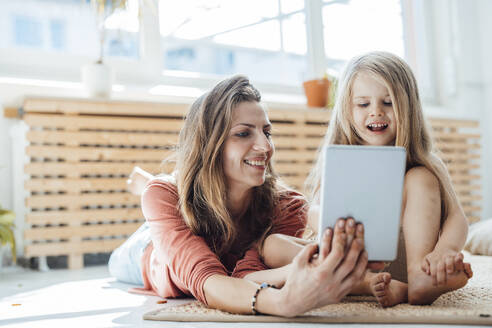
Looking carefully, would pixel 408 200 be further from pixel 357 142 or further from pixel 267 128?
pixel 267 128

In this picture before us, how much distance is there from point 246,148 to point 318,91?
1.90 m

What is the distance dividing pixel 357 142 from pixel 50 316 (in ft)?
3.05

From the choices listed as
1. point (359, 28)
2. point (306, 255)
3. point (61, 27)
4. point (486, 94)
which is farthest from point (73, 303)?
point (486, 94)

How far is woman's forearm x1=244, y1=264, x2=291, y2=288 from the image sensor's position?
109cm

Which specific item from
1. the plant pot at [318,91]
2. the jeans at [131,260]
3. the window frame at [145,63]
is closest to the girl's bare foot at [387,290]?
the jeans at [131,260]

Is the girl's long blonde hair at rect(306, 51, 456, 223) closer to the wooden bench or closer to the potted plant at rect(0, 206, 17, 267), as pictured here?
the wooden bench

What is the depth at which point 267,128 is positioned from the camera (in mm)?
1420

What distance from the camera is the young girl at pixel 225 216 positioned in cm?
107

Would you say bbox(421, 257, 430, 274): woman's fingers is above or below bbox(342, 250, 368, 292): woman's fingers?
below

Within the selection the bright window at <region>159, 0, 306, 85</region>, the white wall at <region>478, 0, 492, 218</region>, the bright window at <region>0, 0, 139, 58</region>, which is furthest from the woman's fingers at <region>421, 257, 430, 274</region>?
the white wall at <region>478, 0, 492, 218</region>

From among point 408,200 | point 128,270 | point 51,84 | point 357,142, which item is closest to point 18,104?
point 51,84

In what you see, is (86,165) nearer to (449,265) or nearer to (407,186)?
(407,186)

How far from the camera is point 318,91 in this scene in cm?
314

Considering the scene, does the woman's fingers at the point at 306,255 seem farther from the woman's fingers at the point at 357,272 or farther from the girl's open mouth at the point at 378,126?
the girl's open mouth at the point at 378,126
